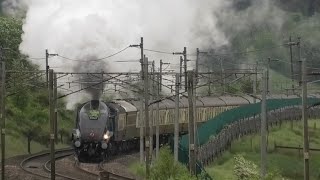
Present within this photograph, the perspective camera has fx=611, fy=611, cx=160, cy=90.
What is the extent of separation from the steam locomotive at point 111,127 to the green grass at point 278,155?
4.33 meters

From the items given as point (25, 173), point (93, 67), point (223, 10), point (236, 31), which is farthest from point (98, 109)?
point (223, 10)

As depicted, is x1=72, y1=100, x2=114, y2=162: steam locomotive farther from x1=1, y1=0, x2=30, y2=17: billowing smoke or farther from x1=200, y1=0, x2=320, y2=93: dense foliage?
x1=200, y1=0, x2=320, y2=93: dense foliage

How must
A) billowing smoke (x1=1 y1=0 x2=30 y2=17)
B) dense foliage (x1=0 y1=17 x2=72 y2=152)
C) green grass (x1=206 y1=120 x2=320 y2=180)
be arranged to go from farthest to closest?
1. billowing smoke (x1=1 y1=0 x2=30 y2=17)
2. dense foliage (x1=0 y1=17 x2=72 y2=152)
3. green grass (x1=206 y1=120 x2=320 y2=180)

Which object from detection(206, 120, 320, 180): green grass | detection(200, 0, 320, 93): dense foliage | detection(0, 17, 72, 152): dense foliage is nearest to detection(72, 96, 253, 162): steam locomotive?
detection(206, 120, 320, 180): green grass

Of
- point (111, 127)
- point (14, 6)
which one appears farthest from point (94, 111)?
point (14, 6)

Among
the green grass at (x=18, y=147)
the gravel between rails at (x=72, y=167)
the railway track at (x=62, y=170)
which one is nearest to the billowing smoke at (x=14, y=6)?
the green grass at (x=18, y=147)

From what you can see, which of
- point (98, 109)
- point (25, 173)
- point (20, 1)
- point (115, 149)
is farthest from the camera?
point (20, 1)

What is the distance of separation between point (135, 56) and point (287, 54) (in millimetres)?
91355

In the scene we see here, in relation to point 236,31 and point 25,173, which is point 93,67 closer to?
point 25,173

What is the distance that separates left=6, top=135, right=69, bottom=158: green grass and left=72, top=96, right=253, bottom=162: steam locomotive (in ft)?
25.1

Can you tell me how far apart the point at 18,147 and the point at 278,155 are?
1771 cm

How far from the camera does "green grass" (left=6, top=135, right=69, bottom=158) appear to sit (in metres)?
41.0

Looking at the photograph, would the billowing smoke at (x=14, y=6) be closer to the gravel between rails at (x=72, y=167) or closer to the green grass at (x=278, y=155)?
the green grass at (x=278, y=155)

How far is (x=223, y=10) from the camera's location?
6757 inches
